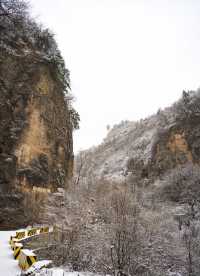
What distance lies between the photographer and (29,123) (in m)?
17.0

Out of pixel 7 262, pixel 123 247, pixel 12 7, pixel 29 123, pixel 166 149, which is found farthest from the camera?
pixel 166 149

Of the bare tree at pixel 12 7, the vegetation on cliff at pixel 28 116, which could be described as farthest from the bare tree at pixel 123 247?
the bare tree at pixel 12 7

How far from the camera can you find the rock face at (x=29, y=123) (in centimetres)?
1514

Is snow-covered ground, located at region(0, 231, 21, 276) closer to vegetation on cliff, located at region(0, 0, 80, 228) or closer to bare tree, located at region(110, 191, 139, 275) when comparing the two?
bare tree, located at region(110, 191, 139, 275)

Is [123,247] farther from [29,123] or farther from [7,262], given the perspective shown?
[29,123]

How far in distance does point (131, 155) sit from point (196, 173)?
19927mm

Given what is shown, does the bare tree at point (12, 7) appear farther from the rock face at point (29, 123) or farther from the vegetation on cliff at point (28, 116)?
the rock face at point (29, 123)

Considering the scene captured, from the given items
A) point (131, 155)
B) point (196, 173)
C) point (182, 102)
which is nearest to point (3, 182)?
point (196, 173)

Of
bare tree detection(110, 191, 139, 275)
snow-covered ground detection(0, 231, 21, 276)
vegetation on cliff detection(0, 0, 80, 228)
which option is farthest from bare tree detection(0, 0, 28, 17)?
bare tree detection(110, 191, 139, 275)

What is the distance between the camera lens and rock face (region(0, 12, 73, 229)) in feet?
49.7

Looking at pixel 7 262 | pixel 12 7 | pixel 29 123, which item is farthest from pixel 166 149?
pixel 7 262

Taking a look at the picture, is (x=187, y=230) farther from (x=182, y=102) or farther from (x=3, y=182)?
(x=182, y=102)

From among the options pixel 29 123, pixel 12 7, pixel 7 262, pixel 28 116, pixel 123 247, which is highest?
pixel 12 7

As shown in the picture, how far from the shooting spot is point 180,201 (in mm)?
27406
